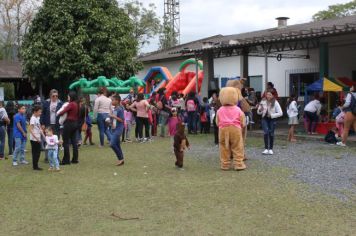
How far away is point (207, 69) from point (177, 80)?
4.38m

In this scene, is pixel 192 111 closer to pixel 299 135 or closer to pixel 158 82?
pixel 299 135

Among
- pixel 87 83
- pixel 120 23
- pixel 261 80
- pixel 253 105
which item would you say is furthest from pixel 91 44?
pixel 253 105

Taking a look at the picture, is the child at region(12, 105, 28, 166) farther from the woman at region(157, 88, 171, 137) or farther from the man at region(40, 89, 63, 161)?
the woman at region(157, 88, 171, 137)

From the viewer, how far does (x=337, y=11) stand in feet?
162

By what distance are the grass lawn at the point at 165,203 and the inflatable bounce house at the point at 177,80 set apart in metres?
12.3

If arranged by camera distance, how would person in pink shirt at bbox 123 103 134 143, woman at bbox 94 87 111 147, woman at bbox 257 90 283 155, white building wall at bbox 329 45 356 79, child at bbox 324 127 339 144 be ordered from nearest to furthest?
woman at bbox 257 90 283 155, child at bbox 324 127 339 144, woman at bbox 94 87 111 147, person in pink shirt at bbox 123 103 134 143, white building wall at bbox 329 45 356 79

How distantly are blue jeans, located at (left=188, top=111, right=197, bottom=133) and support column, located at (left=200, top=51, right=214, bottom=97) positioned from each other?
331cm

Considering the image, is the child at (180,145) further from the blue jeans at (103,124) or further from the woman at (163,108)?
the woman at (163,108)

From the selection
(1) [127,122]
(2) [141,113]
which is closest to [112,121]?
(2) [141,113]

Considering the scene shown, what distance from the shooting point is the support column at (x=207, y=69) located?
19.9 meters

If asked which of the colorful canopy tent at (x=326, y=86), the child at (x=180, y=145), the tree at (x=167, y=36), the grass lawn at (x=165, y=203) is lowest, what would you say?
the grass lawn at (x=165, y=203)

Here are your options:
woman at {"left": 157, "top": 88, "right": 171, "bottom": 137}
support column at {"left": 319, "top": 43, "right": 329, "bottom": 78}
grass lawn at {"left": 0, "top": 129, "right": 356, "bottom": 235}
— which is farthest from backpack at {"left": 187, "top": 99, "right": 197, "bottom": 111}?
grass lawn at {"left": 0, "top": 129, "right": 356, "bottom": 235}

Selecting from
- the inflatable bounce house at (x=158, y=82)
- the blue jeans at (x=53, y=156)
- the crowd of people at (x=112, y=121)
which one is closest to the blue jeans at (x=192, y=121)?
the crowd of people at (x=112, y=121)

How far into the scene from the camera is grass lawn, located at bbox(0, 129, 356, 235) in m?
5.74
